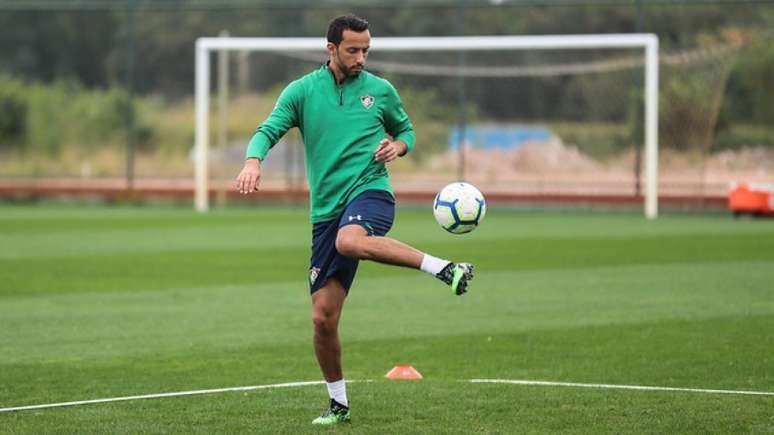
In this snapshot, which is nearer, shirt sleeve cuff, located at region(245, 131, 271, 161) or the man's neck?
shirt sleeve cuff, located at region(245, 131, 271, 161)

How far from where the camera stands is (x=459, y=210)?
26.6 feet

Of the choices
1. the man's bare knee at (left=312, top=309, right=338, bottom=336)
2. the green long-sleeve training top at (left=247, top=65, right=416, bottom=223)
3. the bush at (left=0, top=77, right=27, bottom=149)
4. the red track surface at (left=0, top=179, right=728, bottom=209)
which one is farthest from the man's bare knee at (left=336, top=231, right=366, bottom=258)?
the bush at (left=0, top=77, right=27, bottom=149)

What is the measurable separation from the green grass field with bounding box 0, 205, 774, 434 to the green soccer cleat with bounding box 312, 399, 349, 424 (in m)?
0.09

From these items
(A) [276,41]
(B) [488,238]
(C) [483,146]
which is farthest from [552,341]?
(C) [483,146]

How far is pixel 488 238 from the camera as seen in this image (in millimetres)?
23047

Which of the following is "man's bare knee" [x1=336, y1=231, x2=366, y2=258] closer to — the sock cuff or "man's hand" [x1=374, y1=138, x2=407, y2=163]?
the sock cuff

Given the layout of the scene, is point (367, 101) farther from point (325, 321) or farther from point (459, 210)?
point (325, 321)

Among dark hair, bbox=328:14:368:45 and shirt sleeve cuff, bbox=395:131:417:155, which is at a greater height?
dark hair, bbox=328:14:368:45

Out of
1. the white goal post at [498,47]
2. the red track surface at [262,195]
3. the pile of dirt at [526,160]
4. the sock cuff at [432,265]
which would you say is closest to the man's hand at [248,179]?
the sock cuff at [432,265]

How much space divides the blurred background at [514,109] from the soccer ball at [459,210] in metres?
22.9

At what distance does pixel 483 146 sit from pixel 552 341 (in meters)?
22.4

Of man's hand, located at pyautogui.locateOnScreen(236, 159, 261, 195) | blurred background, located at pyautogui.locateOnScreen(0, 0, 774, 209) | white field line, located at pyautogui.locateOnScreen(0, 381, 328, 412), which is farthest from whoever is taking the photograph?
blurred background, located at pyautogui.locateOnScreen(0, 0, 774, 209)

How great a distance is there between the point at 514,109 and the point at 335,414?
27636 mm

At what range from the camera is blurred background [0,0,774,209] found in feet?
103
